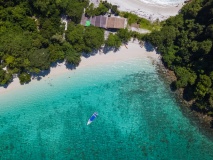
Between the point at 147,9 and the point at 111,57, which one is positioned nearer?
the point at 147,9

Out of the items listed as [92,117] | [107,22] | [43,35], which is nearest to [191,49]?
[107,22]

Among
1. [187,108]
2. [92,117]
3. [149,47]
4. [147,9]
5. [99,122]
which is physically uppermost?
[147,9]

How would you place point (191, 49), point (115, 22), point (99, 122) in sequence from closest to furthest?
point (191, 49)
point (115, 22)
point (99, 122)

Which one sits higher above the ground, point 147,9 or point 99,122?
point 147,9

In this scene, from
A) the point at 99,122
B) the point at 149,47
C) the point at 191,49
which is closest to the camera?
the point at 191,49

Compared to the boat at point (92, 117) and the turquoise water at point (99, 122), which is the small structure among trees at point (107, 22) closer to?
the turquoise water at point (99, 122)

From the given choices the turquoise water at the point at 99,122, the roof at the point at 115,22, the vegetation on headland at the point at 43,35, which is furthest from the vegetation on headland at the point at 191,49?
the vegetation on headland at the point at 43,35

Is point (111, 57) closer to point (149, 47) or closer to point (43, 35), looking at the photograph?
point (149, 47)

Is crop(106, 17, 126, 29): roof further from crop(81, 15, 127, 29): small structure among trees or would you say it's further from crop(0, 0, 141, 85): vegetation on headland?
crop(0, 0, 141, 85): vegetation on headland
